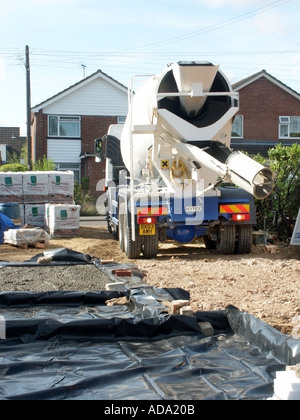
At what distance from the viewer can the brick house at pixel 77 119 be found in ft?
120

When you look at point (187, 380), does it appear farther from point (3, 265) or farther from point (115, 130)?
point (115, 130)

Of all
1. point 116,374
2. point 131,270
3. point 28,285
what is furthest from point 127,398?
point 131,270

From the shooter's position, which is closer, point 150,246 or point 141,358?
point 141,358

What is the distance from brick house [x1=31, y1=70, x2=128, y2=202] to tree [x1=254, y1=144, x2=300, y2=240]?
74.6 ft

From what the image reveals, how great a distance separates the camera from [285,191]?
14.3 metres

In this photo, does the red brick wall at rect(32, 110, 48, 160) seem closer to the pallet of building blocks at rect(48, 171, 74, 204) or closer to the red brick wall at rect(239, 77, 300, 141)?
the red brick wall at rect(239, 77, 300, 141)

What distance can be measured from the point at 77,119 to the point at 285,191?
24487 mm

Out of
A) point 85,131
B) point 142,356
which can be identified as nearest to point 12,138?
point 85,131

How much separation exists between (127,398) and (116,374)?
0.48 metres

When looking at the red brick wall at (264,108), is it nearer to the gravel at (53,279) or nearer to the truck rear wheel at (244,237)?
the truck rear wheel at (244,237)

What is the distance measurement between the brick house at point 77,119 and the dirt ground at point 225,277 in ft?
73.4

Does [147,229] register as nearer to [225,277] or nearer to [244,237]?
[244,237]

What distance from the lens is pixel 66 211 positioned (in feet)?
54.2

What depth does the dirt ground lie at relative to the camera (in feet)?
22.8
